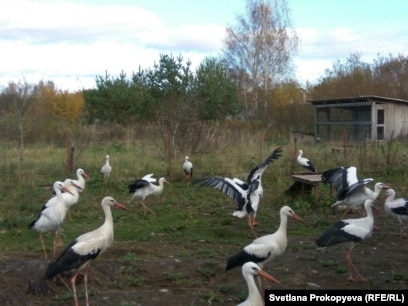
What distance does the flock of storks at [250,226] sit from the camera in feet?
20.4

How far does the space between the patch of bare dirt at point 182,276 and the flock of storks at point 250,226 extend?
215mm

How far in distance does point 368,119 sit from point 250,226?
20.0 m

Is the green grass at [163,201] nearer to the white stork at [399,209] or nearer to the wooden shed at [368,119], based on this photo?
the white stork at [399,209]

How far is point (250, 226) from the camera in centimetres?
1007

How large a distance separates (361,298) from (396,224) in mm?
5021

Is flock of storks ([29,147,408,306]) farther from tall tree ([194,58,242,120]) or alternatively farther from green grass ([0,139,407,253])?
tall tree ([194,58,242,120])

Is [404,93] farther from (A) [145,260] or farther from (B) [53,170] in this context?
(A) [145,260]

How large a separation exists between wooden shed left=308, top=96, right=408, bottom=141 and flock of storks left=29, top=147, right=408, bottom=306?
49.6ft

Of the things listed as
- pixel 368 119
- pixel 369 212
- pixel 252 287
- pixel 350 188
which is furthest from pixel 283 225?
pixel 368 119

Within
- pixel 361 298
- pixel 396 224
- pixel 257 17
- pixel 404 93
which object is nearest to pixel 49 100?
pixel 257 17

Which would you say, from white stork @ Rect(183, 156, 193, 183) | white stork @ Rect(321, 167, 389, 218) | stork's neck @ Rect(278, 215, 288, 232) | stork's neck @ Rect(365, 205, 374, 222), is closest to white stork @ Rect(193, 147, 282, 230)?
white stork @ Rect(321, 167, 389, 218)

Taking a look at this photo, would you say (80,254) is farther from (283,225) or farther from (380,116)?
(380,116)

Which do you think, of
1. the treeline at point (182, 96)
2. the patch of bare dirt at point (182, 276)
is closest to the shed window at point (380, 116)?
the treeline at point (182, 96)

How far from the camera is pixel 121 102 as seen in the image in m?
32.9
